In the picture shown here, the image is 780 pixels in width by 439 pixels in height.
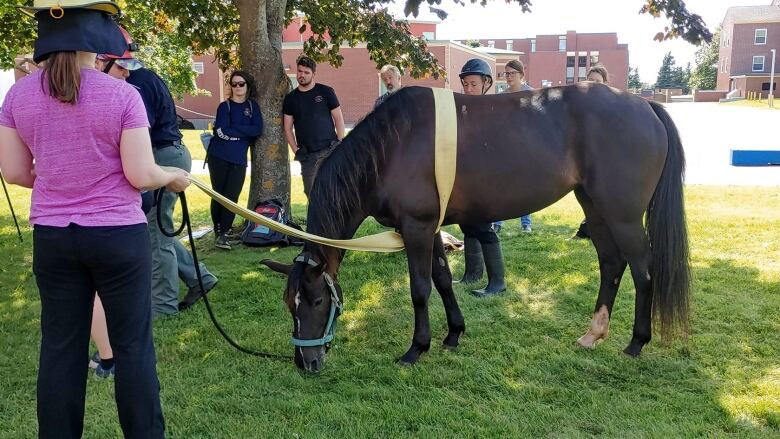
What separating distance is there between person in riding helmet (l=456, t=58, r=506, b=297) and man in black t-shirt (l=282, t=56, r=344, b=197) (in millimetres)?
1793

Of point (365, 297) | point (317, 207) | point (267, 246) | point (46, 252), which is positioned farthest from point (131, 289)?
point (267, 246)

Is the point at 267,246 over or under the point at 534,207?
under

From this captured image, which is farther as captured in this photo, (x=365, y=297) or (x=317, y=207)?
(x=365, y=297)

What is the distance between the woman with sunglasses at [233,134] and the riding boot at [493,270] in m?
3.03

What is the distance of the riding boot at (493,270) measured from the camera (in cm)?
495

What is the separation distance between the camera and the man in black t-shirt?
6.41 meters

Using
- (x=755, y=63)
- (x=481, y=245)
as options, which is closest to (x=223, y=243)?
(x=481, y=245)

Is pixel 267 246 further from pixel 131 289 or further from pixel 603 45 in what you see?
pixel 603 45

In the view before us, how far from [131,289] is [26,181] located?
55 centimetres

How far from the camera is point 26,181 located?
219 cm

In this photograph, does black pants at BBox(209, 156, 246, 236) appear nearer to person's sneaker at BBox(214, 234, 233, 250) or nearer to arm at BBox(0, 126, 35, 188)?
person's sneaker at BBox(214, 234, 233, 250)

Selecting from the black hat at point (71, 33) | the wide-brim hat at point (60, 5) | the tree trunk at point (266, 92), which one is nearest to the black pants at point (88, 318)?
the black hat at point (71, 33)

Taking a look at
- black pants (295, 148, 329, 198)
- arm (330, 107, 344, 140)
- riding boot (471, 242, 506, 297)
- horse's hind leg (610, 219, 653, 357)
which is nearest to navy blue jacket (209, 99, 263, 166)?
black pants (295, 148, 329, 198)

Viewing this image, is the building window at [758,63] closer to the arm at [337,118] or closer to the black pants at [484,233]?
the arm at [337,118]
